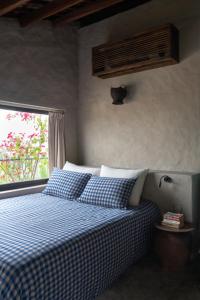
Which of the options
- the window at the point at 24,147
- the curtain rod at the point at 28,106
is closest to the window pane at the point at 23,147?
the window at the point at 24,147

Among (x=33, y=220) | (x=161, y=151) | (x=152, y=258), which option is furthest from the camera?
(x=161, y=151)

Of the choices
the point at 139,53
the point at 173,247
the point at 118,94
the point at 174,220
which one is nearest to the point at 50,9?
the point at 139,53

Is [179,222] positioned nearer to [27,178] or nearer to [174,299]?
[174,299]

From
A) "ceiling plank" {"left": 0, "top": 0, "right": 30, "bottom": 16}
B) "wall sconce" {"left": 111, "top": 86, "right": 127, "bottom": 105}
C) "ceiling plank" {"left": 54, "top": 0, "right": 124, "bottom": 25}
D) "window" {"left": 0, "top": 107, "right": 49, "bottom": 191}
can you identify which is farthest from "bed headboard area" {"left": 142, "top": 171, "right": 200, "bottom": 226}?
"ceiling plank" {"left": 0, "top": 0, "right": 30, "bottom": 16}

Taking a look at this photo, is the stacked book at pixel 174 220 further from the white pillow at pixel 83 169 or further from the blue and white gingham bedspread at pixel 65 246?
the white pillow at pixel 83 169

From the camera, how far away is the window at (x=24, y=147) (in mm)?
3506

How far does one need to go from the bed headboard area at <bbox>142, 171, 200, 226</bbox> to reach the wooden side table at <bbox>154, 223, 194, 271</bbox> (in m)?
0.28

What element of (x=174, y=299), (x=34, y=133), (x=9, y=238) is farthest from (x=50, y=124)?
(x=174, y=299)

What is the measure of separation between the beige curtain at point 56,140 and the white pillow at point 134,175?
2.74ft

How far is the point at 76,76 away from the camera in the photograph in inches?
152

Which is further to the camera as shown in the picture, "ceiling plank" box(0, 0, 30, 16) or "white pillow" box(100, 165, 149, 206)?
"white pillow" box(100, 165, 149, 206)

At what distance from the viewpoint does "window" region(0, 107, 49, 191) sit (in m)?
3.51

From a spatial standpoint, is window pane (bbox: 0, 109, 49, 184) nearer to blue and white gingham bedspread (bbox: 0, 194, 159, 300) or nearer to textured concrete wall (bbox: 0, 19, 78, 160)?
textured concrete wall (bbox: 0, 19, 78, 160)

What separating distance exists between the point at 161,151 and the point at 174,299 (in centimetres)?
158
